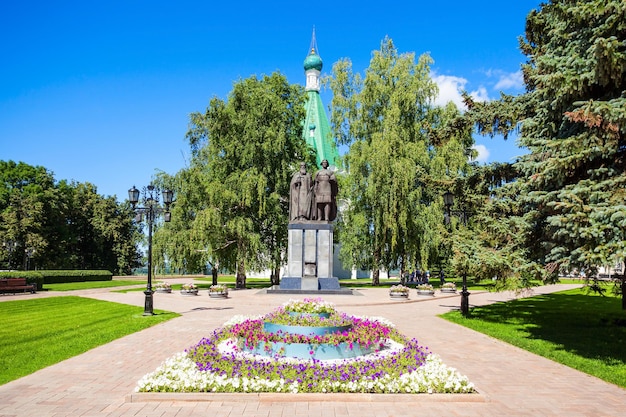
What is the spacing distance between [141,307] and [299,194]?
33.0 feet

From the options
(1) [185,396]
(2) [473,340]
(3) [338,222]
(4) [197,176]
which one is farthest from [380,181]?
(1) [185,396]

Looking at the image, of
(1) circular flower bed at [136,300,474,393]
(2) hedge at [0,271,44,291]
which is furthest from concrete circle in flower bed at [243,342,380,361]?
(2) hedge at [0,271,44,291]

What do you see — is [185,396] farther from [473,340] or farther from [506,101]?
[506,101]

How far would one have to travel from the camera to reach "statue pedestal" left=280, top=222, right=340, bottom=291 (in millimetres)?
23750

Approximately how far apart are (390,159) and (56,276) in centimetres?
2854

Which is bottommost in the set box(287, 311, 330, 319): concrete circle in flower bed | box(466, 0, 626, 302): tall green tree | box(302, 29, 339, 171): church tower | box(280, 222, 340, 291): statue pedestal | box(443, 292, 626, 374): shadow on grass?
box(443, 292, 626, 374): shadow on grass

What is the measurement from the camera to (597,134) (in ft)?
30.0

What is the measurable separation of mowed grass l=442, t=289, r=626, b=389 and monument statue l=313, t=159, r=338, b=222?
909cm

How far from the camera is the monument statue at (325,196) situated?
2419 cm

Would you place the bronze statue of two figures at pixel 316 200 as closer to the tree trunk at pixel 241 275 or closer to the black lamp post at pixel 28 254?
the tree trunk at pixel 241 275

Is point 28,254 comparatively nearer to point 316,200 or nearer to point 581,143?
point 316,200

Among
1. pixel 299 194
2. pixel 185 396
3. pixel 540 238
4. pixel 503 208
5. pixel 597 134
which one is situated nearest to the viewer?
pixel 185 396

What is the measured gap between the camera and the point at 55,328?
1269 cm

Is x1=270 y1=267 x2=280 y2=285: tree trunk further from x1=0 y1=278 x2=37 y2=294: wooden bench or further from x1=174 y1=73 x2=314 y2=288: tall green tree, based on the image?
x1=0 y1=278 x2=37 y2=294: wooden bench
